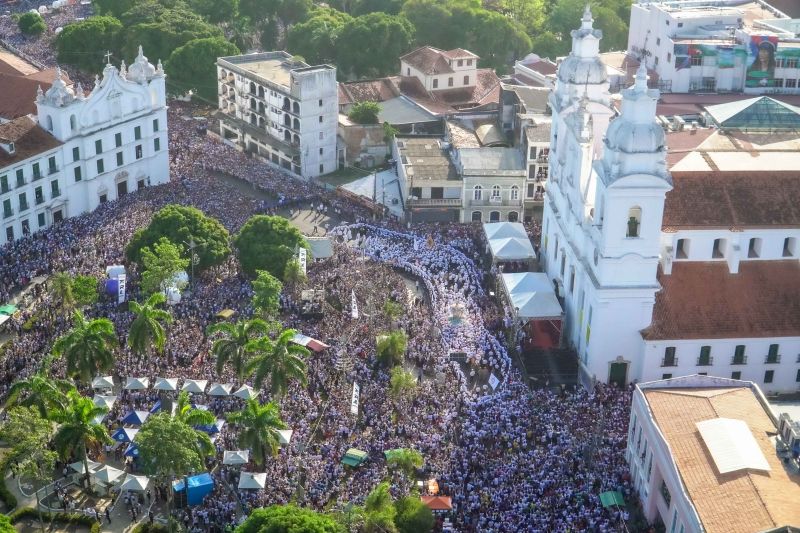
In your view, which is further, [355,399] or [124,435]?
[355,399]

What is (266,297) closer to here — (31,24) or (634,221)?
(634,221)

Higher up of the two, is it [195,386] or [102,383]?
[195,386]

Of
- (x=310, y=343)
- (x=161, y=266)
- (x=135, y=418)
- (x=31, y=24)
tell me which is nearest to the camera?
(x=135, y=418)

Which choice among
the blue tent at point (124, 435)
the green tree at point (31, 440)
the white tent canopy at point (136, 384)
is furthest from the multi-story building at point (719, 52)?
the green tree at point (31, 440)

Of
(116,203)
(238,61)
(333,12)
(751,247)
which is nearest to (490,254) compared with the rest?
(751,247)

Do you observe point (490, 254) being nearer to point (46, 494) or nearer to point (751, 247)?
point (751, 247)

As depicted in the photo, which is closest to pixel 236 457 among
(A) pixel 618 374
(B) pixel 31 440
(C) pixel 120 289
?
(B) pixel 31 440
